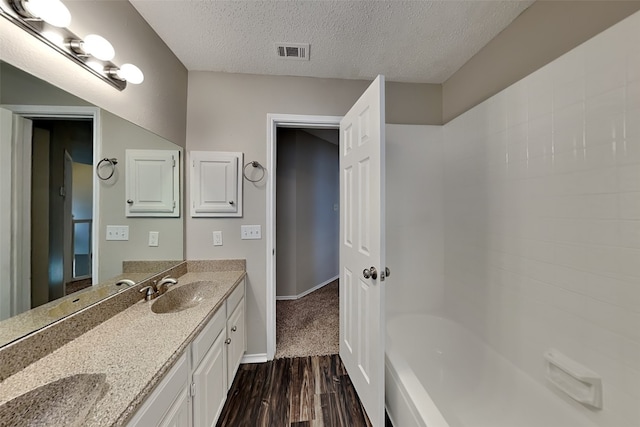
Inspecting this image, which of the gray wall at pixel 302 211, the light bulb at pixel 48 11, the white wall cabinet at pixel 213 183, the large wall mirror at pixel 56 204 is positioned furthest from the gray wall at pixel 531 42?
the large wall mirror at pixel 56 204

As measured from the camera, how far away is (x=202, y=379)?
1.11 metres

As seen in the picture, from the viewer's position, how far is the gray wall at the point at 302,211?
3301 millimetres

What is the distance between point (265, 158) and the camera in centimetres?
193

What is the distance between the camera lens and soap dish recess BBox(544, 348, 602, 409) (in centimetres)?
97

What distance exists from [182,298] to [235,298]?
337mm

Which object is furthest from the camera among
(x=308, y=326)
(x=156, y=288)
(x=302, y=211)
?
(x=302, y=211)

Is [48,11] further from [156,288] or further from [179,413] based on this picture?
[179,413]

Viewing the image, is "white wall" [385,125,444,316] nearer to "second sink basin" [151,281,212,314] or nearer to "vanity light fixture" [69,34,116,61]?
"second sink basin" [151,281,212,314]

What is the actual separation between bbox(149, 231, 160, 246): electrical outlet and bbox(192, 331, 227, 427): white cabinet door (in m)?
0.77

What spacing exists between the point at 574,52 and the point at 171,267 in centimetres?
262

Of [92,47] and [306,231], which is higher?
[92,47]

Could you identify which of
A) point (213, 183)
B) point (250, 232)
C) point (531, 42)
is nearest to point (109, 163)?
point (213, 183)

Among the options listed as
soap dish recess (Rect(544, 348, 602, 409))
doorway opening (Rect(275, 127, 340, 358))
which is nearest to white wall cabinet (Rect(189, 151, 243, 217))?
doorway opening (Rect(275, 127, 340, 358))

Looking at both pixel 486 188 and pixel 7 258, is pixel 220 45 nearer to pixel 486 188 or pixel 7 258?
pixel 7 258
